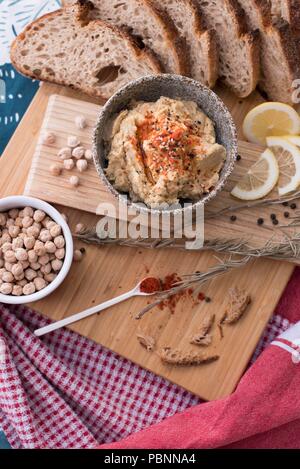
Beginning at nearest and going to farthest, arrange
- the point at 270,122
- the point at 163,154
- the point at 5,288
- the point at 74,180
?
the point at 163,154 < the point at 5,288 < the point at 74,180 < the point at 270,122

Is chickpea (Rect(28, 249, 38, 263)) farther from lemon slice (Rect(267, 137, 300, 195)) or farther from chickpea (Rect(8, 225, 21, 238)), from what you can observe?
lemon slice (Rect(267, 137, 300, 195))

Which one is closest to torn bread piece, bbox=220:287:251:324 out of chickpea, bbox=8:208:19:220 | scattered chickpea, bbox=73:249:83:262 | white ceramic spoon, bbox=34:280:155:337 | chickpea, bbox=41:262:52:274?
white ceramic spoon, bbox=34:280:155:337

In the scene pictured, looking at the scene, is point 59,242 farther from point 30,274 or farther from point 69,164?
point 69,164

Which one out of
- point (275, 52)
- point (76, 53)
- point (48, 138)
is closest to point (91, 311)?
point (48, 138)

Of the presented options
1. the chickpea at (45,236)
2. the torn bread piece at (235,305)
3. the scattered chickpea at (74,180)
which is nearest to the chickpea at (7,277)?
the chickpea at (45,236)

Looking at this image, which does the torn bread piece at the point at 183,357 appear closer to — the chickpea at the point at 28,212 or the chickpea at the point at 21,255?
the chickpea at the point at 21,255
